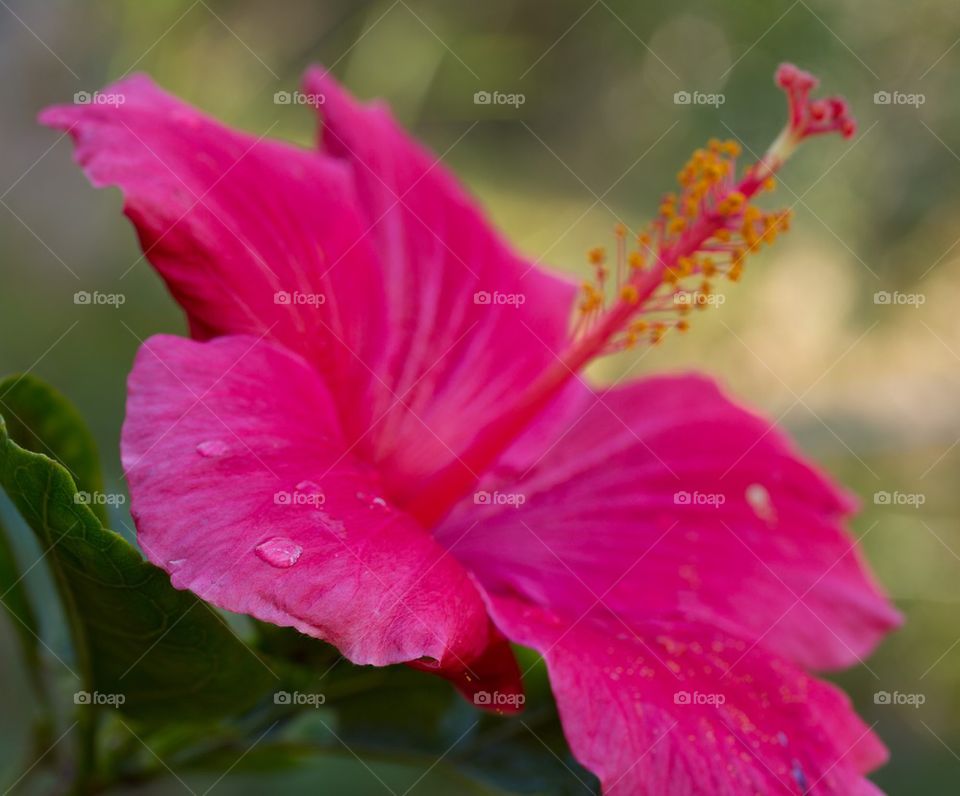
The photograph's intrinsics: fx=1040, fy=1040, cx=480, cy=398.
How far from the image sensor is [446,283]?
1.04 metres

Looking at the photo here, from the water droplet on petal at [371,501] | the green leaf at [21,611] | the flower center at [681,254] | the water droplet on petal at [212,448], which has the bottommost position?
the green leaf at [21,611]

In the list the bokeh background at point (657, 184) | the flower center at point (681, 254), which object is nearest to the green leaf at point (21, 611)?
the flower center at point (681, 254)

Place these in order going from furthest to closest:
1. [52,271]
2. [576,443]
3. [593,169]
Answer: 1. [593,169]
2. [52,271]
3. [576,443]

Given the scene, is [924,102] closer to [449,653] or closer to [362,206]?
[362,206]

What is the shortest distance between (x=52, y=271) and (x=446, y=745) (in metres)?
2.14

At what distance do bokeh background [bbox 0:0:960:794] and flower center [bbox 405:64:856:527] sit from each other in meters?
1.30

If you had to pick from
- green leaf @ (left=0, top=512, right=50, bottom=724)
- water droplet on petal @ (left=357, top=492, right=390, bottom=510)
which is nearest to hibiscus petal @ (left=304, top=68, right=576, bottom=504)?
water droplet on petal @ (left=357, top=492, right=390, bottom=510)

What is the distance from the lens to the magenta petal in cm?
63

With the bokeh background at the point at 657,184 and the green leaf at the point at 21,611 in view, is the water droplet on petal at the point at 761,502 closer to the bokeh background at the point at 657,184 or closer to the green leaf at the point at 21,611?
the green leaf at the point at 21,611

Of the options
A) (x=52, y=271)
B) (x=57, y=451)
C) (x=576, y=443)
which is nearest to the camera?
(x=57, y=451)

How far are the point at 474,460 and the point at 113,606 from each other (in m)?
0.32

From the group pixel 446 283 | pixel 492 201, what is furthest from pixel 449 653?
pixel 492 201

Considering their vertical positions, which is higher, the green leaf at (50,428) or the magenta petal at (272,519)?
the magenta petal at (272,519)

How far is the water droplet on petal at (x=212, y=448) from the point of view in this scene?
2.23 ft
